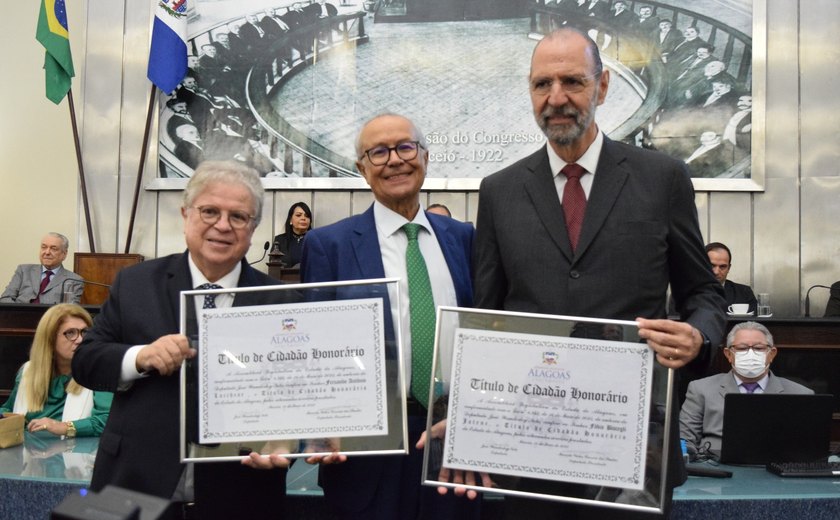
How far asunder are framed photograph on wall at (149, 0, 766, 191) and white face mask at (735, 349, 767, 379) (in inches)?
124

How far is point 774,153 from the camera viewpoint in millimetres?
6531

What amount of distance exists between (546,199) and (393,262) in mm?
401

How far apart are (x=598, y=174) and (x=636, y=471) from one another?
555 millimetres

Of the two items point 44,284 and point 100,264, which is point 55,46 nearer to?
point 100,264

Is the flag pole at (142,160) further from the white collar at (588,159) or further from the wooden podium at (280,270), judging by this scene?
the white collar at (588,159)

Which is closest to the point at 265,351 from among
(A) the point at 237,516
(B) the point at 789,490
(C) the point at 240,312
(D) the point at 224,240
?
(C) the point at 240,312

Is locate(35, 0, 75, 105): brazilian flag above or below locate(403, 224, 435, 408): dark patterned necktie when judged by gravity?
above

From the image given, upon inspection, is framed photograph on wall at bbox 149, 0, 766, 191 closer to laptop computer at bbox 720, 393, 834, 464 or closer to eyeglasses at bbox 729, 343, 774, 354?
eyeglasses at bbox 729, 343, 774, 354

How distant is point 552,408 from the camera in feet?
4.87

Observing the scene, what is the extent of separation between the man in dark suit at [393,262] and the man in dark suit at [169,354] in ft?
0.54

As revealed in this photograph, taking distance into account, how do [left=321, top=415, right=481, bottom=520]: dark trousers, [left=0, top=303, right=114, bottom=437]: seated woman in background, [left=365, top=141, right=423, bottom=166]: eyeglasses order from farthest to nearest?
Answer: [left=0, top=303, right=114, bottom=437]: seated woman in background
[left=365, top=141, right=423, bottom=166]: eyeglasses
[left=321, top=415, right=481, bottom=520]: dark trousers

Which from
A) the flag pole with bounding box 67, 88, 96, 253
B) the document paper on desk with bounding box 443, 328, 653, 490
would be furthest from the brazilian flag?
the document paper on desk with bounding box 443, 328, 653, 490

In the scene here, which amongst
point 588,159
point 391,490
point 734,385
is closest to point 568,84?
point 588,159

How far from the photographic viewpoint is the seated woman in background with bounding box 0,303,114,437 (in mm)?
3291
